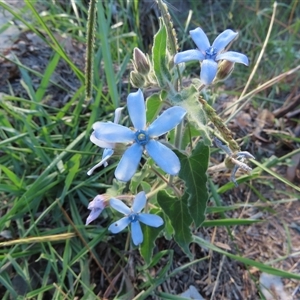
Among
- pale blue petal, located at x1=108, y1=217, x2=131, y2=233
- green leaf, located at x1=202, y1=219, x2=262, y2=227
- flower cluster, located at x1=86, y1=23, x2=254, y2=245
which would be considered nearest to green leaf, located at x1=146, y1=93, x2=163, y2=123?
flower cluster, located at x1=86, y1=23, x2=254, y2=245

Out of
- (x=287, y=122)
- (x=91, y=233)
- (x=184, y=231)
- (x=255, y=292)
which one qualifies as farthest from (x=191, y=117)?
(x=287, y=122)

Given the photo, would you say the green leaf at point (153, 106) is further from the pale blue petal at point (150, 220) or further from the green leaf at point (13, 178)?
the green leaf at point (13, 178)

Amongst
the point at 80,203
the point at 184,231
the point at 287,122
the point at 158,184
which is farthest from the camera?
the point at 287,122

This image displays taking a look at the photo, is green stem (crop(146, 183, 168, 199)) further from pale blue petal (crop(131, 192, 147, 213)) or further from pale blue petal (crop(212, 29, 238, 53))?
pale blue petal (crop(212, 29, 238, 53))

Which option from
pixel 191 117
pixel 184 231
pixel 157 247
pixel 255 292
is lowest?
pixel 255 292

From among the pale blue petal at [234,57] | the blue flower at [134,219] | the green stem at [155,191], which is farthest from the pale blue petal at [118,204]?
the pale blue petal at [234,57]

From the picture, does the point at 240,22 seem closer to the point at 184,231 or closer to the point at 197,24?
the point at 197,24

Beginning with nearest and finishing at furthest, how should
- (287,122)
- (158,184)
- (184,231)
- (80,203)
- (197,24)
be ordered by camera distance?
(184,231) < (158,184) < (80,203) < (287,122) < (197,24)
